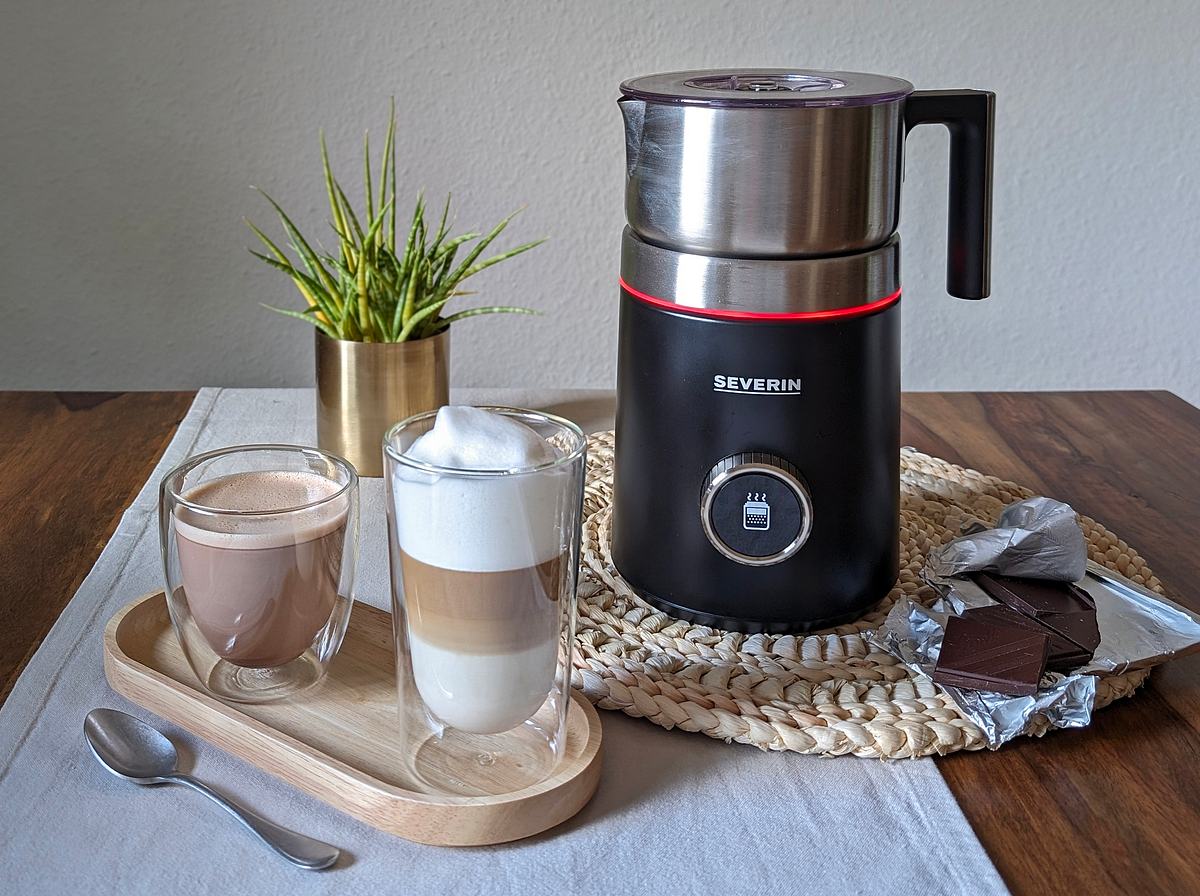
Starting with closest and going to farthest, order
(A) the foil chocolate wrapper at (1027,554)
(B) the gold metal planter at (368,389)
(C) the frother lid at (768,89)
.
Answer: (C) the frother lid at (768,89) < (A) the foil chocolate wrapper at (1027,554) < (B) the gold metal planter at (368,389)

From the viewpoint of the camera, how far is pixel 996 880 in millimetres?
502

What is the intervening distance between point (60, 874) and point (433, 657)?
0.56 feet

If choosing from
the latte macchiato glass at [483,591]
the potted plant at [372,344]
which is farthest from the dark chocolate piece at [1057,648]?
the potted plant at [372,344]

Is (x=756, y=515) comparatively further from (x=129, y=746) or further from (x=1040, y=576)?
(x=129, y=746)

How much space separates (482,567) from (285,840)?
14cm

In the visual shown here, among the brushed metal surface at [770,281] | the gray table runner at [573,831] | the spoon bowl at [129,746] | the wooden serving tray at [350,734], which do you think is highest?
the brushed metal surface at [770,281]

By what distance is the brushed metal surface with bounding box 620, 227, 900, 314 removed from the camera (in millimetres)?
625

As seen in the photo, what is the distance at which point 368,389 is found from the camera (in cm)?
93

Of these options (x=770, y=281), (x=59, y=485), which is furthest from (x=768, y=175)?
(x=59, y=485)

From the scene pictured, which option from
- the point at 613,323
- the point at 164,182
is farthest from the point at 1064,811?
the point at 164,182

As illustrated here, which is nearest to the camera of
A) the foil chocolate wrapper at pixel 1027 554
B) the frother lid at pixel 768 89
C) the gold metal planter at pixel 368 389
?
the frother lid at pixel 768 89

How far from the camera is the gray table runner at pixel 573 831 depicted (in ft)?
1.63

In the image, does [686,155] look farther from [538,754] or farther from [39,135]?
[39,135]

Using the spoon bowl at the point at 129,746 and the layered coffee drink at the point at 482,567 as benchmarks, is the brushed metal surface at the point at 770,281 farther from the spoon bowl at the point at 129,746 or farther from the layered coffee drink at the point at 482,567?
the spoon bowl at the point at 129,746
